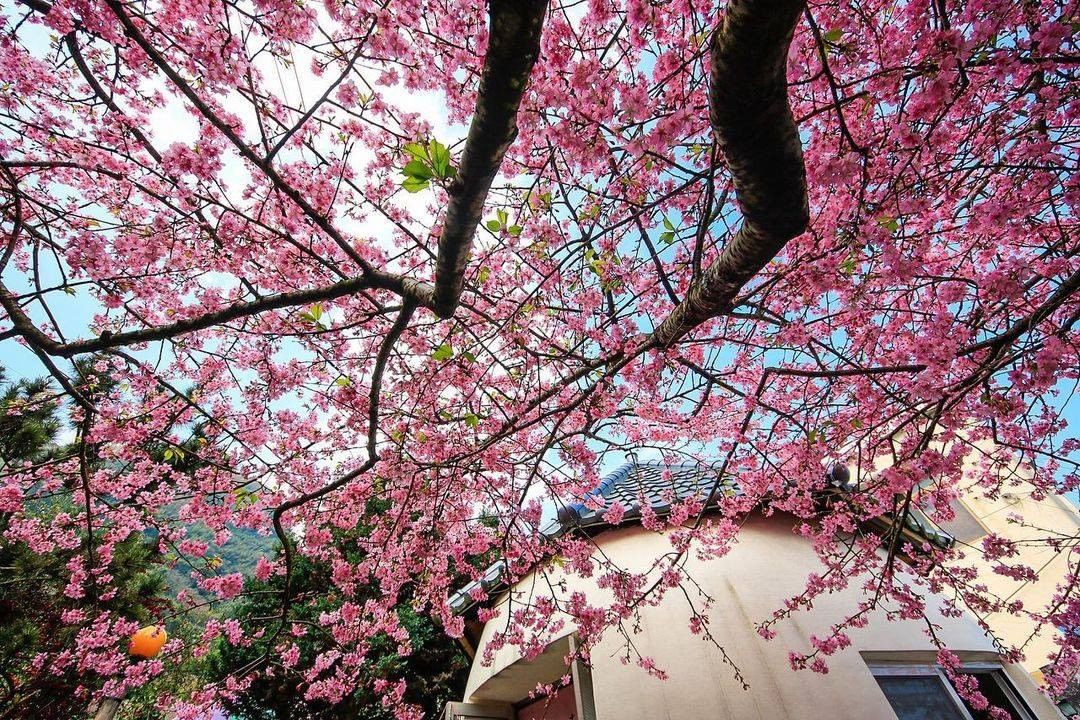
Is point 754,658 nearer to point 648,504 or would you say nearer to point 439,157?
point 648,504

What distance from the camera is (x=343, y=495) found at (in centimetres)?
436

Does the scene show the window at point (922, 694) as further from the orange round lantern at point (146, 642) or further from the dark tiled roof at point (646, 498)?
the orange round lantern at point (146, 642)

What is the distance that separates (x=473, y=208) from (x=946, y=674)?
575cm

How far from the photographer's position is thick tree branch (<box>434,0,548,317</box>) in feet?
4.10

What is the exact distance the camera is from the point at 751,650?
3561 millimetres

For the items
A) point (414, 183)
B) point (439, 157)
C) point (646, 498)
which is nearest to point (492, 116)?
point (439, 157)

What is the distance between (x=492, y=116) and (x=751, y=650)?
14.5 feet

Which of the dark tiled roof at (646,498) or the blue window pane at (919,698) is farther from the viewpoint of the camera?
the dark tiled roof at (646,498)

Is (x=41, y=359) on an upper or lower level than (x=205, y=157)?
lower

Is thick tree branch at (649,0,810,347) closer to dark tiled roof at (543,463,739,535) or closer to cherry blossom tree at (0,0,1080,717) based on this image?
cherry blossom tree at (0,0,1080,717)

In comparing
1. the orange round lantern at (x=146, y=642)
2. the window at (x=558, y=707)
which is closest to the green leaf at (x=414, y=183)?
the window at (x=558, y=707)

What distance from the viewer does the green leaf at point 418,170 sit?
1.90 meters

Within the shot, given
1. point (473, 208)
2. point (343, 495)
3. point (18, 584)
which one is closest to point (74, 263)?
point (343, 495)

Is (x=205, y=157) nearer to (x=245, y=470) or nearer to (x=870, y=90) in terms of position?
(x=245, y=470)
